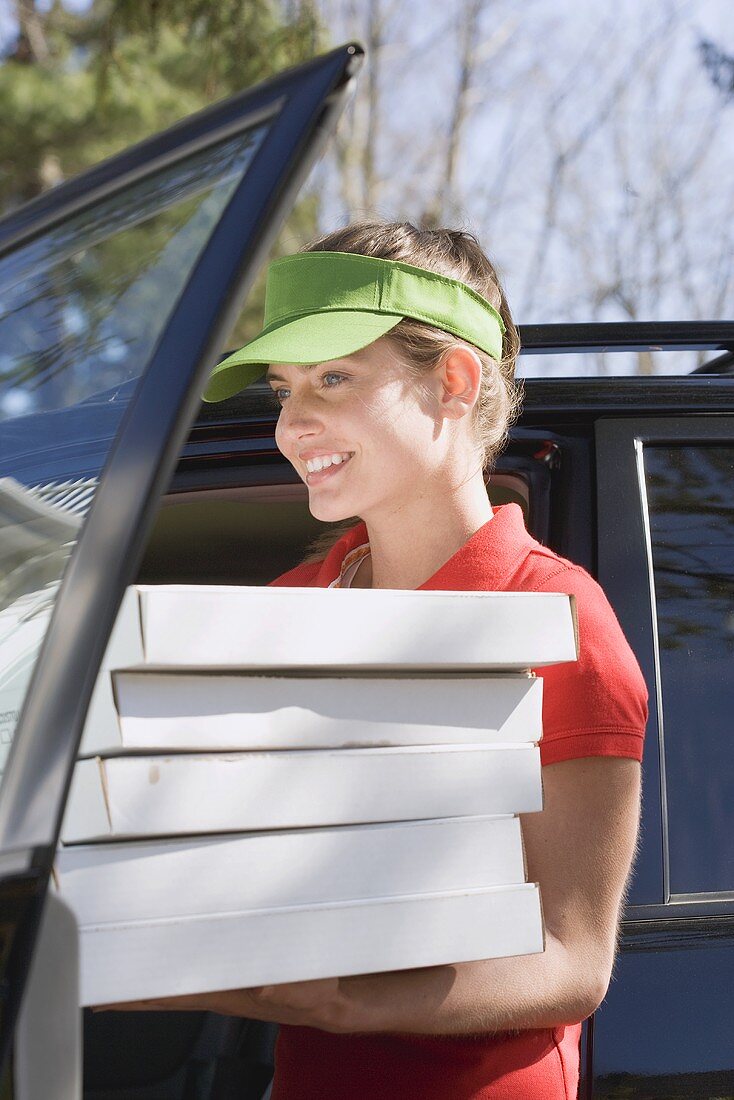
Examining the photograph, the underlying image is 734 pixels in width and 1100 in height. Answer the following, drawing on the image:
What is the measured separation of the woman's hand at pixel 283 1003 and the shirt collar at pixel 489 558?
0.49 meters

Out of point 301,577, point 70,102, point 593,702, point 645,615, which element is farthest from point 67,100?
point 593,702

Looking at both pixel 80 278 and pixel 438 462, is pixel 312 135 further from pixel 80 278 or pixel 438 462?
pixel 438 462

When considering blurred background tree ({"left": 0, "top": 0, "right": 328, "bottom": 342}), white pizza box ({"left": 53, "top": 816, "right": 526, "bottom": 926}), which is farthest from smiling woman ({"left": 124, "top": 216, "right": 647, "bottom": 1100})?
blurred background tree ({"left": 0, "top": 0, "right": 328, "bottom": 342})

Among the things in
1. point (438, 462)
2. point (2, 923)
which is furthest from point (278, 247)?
point (2, 923)

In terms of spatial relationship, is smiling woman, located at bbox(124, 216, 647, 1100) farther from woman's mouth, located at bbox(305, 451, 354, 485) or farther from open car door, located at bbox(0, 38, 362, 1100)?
open car door, located at bbox(0, 38, 362, 1100)

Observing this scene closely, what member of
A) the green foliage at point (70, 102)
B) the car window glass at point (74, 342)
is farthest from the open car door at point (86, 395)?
the green foliage at point (70, 102)

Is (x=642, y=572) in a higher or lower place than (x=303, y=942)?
higher

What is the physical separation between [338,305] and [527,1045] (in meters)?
0.87

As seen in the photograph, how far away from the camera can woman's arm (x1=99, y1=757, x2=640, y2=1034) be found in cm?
104

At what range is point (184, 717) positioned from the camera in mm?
950

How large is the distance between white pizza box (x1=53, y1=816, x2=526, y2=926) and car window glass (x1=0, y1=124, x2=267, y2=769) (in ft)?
0.44

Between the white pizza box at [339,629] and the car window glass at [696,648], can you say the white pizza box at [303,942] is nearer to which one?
the white pizza box at [339,629]

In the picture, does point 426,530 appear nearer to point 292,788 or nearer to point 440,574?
point 440,574

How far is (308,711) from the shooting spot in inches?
39.1
